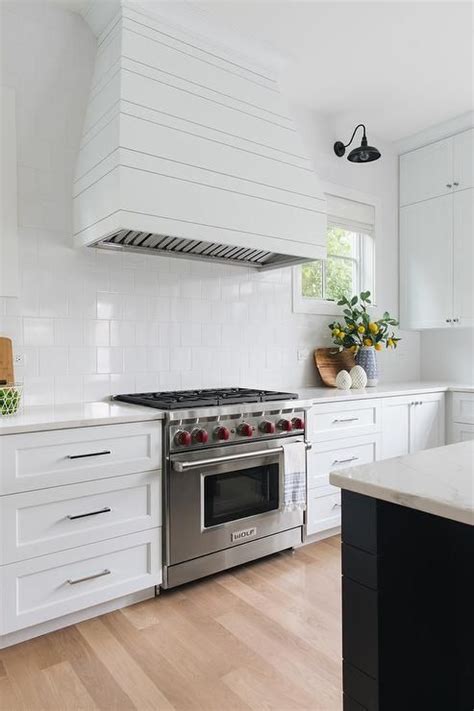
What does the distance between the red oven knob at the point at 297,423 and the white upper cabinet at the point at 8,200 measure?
5.21 feet

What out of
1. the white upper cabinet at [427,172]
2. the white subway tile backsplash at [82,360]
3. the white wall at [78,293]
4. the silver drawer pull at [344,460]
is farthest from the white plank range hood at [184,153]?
the white upper cabinet at [427,172]

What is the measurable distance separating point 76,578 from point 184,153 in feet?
6.51

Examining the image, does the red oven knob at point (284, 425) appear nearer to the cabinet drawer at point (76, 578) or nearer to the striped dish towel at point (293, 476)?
the striped dish towel at point (293, 476)

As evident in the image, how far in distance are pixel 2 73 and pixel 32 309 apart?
1.17 metres

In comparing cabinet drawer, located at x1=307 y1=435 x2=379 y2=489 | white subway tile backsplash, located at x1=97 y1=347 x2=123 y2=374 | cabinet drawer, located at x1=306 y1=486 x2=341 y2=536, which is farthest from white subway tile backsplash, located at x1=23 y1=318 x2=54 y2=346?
cabinet drawer, located at x1=306 y1=486 x2=341 y2=536

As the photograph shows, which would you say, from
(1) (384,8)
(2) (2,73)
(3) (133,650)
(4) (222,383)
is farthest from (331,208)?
(3) (133,650)

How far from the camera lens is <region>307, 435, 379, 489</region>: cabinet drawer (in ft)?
9.58

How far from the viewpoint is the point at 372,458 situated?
3244mm

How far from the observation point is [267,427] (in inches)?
103

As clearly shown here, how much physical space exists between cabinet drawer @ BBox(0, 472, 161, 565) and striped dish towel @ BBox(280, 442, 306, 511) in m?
0.73

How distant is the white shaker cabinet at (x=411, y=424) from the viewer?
336 cm

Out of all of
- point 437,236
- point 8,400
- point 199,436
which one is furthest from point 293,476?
point 437,236

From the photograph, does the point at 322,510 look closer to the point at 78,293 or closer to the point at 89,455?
the point at 89,455

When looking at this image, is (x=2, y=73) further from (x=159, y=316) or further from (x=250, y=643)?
(x=250, y=643)
